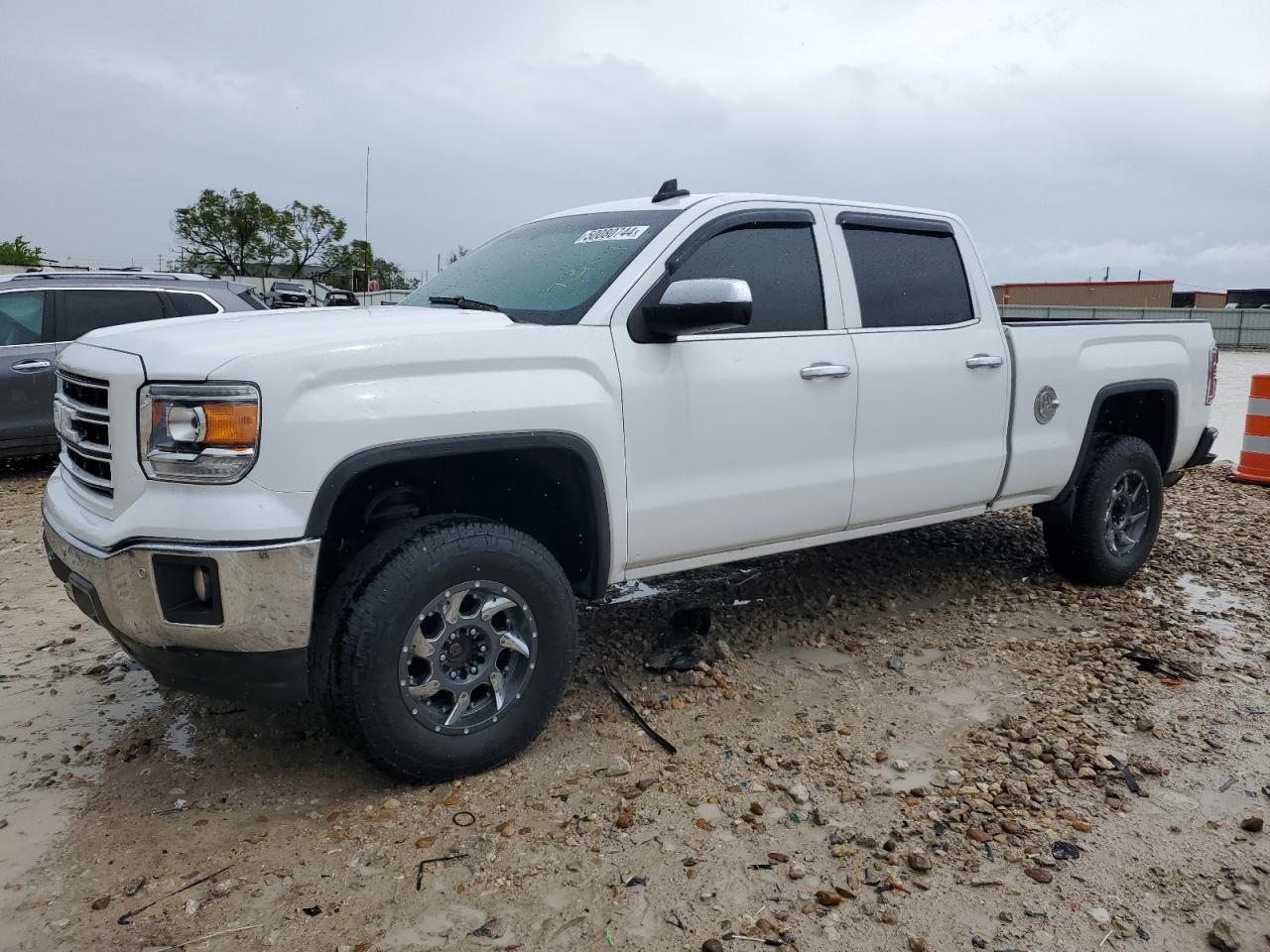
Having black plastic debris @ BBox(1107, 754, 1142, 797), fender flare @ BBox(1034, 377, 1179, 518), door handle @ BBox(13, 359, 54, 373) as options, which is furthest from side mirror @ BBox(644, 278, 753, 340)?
door handle @ BBox(13, 359, 54, 373)

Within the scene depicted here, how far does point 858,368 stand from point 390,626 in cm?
216

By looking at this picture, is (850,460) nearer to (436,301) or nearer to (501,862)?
(436,301)

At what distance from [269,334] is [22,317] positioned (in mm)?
6832

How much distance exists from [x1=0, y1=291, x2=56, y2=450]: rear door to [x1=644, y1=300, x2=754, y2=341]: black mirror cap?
22.0ft

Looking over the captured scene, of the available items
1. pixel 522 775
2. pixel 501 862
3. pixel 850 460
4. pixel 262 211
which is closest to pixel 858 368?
pixel 850 460

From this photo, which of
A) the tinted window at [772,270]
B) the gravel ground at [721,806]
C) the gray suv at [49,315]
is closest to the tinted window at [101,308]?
the gray suv at [49,315]

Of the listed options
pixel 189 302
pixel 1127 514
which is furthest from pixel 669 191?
pixel 189 302

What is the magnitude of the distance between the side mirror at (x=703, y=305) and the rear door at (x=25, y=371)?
6783 mm

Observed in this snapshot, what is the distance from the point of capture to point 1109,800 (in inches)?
124

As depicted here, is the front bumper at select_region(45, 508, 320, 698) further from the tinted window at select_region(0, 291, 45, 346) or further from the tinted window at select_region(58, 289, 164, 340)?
the tinted window at select_region(0, 291, 45, 346)

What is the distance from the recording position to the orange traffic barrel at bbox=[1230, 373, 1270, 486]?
8.32m

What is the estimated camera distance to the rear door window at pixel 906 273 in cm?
426

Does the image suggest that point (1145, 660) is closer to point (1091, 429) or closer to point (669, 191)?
point (1091, 429)

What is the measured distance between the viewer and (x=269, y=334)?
2938 millimetres
